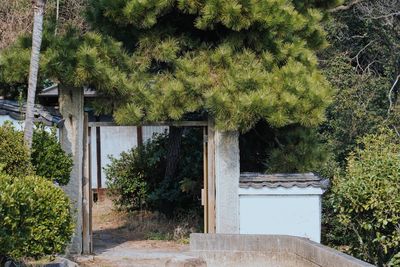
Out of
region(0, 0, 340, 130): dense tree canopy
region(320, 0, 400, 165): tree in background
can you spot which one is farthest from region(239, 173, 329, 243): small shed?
region(320, 0, 400, 165): tree in background

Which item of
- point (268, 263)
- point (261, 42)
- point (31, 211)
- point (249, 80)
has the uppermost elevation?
point (261, 42)

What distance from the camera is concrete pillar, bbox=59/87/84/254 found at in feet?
41.1

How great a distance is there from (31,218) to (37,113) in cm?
401

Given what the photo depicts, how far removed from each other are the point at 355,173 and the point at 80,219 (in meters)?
4.95

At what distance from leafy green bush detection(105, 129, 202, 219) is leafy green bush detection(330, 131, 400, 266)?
5.46m

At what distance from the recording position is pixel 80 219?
12.6m

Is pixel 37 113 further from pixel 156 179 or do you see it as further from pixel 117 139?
pixel 117 139

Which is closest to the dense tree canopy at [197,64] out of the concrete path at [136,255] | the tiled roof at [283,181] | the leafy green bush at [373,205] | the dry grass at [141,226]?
the tiled roof at [283,181]

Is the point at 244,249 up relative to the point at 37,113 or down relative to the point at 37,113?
down

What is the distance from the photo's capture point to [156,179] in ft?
58.9

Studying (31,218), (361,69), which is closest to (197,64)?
(31,218)

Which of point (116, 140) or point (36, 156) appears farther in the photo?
point (116, 140)

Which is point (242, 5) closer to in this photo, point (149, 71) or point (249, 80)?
point (249, 80)

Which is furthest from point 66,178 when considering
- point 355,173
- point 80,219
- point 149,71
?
point 355,173
